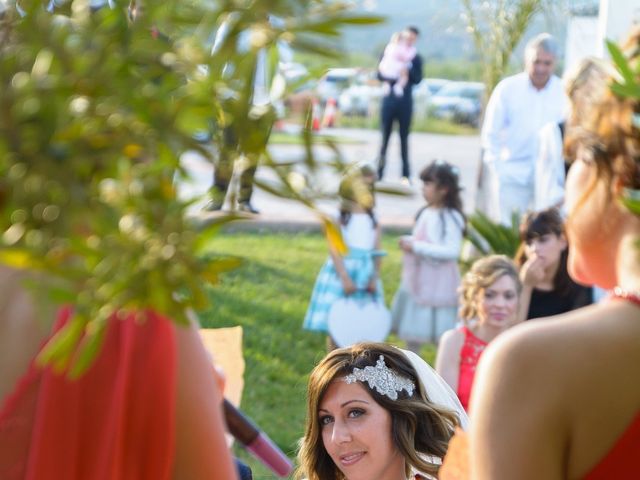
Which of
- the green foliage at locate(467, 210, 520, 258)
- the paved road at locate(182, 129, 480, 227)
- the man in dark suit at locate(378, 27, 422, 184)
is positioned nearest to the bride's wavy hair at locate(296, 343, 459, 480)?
the paved road at locate(182, 129, 480, 227)

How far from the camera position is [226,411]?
217cm

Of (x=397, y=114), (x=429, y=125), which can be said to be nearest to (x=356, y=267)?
(x=397, y=114)

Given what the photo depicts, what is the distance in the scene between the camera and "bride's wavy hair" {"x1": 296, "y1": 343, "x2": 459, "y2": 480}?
3533 millimetres

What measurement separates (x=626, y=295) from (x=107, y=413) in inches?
27.7

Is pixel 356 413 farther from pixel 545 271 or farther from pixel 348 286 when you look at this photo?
pixel 348 286

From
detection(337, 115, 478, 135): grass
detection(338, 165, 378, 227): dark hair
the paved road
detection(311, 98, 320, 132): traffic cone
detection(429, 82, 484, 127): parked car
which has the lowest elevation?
detection(429, 82, 484, 127): parked car

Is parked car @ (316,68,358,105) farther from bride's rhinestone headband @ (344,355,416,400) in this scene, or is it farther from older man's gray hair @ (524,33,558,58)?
older man's gray hair @ (524,33,558,58)

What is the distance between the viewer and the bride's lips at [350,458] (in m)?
3.49

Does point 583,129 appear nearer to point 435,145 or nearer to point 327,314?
point 327,314

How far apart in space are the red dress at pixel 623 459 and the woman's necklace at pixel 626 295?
15 cm

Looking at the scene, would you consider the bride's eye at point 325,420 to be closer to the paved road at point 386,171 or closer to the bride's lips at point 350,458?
the bride's lips at point 350,458

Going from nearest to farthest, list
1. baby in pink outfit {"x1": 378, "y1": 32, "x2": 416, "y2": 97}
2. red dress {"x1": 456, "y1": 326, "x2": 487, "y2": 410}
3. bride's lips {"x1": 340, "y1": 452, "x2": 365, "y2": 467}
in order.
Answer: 1. bride's lips {"x1": 340, "y1": 452, "x2": 365, "y2": 467}
2. red dress {"x1": 456, "y1": 326, "x2": 487, "y2": 410}
3. baby in pink outfit {"x1": 378, "y1": 32, "x2": 416, "y2": 97}

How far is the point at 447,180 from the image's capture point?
7.37m

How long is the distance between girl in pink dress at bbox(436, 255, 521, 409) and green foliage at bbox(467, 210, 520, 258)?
173 cm
